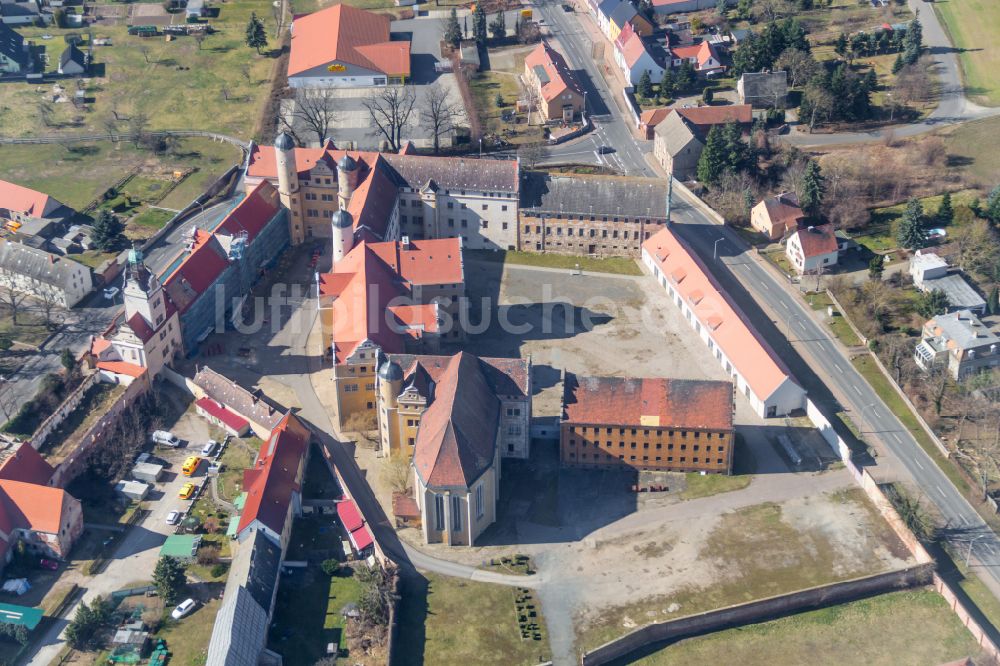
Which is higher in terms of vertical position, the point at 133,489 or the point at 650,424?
the point at 650,424

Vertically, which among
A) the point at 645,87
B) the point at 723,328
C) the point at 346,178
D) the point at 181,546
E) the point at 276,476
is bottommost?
the point at 181,546

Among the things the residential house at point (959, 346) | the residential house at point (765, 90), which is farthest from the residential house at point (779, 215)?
the residential house at point (765, 90)

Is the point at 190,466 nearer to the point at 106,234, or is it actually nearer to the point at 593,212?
the point at 106,234

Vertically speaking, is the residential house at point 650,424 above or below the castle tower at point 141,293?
below

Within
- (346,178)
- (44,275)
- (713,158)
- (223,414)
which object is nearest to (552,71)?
(713,158)

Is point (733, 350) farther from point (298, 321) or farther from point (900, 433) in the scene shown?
point (298, 321)

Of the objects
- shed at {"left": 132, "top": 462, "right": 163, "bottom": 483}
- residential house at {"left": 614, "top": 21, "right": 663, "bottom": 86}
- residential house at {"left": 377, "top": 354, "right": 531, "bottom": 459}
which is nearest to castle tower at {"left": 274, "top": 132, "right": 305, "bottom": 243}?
residential house at {"left": 377, "top": 354, "right": 531, "bottom": 459}

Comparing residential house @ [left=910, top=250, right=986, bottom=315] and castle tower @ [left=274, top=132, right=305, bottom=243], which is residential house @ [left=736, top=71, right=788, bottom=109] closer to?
residential house @ [left=910, top=250, right=986, bottom=315]

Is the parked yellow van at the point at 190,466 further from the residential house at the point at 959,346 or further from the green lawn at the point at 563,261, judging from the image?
the residential house at the point at 959,346
